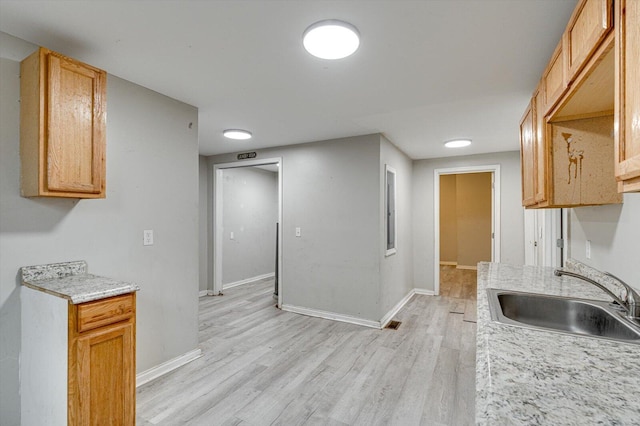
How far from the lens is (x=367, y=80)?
2357 mm

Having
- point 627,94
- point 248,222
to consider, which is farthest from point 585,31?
point 248,222

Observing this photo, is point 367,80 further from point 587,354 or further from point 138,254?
point 138,254

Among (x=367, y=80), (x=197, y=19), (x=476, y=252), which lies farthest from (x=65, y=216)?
(x=476, y=252)

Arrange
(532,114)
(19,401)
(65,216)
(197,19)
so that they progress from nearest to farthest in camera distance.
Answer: (197,19), (19,401), (65,216), (532,114)

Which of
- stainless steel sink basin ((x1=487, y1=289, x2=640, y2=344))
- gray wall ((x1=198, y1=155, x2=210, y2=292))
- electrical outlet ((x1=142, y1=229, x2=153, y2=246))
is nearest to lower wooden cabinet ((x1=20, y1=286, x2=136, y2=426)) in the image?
electrical outlet ((x1=142, y1=229, x2=153, y2=246))

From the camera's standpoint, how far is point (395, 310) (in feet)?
14.1

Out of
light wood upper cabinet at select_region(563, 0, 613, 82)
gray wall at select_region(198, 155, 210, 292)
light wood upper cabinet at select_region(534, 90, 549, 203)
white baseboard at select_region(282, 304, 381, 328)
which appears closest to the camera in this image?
light wood upper cabinet at select_region(563, 0, 613, 82)

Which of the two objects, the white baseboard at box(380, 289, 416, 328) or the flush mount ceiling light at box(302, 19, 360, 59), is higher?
Answer: the flush mount ceiling light at box(302, 19, 360, 59)

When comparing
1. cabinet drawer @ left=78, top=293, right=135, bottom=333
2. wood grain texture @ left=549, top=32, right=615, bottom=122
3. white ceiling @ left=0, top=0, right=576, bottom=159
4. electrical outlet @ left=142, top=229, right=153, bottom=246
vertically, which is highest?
white ceiling @ left=0, top=0, right=576, bottom=159

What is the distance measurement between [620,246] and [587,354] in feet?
3.49

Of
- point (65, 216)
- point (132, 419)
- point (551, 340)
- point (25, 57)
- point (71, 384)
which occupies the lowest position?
point (132, 419)

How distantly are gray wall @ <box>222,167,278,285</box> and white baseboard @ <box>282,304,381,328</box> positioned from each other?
70.7 inches

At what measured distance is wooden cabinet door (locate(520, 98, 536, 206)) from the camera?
224cm

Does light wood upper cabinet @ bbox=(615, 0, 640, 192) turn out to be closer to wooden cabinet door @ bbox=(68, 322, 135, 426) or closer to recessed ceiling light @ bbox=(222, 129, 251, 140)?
wooden cabinet door @ bbox=(68, 322, 135, 426)
